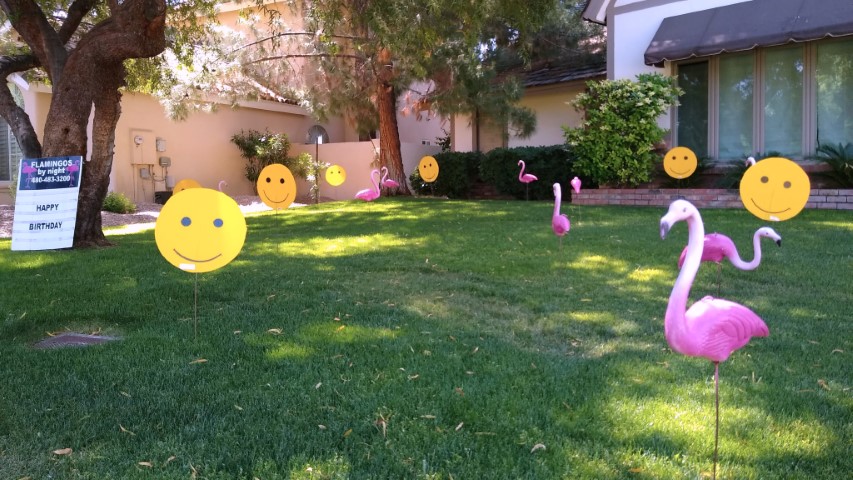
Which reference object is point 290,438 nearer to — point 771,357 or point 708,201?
point 771,357

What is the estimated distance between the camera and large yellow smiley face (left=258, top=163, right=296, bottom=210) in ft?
29.3

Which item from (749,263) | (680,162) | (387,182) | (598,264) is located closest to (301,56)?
(387,182)

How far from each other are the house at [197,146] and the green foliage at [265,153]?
364 millimetres

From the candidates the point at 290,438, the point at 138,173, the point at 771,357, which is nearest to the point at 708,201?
the point at 771,357

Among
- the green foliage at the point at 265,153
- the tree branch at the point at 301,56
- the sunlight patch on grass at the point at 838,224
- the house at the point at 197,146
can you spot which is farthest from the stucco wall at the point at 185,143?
the sunlight patch on grass at the point at 838,224

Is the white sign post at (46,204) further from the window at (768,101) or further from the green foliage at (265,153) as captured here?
the green foliage at (265,153)

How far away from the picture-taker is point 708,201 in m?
11.1

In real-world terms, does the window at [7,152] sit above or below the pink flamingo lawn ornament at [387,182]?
above

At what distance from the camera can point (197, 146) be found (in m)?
18.5

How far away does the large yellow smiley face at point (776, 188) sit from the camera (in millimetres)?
5517

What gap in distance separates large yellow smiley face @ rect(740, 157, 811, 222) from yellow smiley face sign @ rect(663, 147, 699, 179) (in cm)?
529

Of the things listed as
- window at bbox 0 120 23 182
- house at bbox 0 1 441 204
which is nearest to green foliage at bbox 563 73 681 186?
house at bbox 0 1 441 204

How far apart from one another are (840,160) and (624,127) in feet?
11.5

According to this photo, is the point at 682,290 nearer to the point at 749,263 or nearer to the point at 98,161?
the point at 749,263
